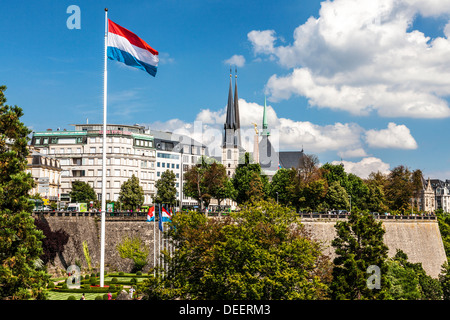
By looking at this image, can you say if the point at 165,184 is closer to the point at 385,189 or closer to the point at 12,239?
the point at 385,189

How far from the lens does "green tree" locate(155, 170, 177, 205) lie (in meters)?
117

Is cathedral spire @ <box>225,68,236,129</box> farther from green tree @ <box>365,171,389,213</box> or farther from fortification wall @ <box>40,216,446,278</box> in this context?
fortification wall @ <box>40,216,446,278</box>

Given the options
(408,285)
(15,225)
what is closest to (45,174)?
(408,285)

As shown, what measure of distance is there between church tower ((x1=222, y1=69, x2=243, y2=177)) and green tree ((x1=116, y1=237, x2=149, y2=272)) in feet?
370

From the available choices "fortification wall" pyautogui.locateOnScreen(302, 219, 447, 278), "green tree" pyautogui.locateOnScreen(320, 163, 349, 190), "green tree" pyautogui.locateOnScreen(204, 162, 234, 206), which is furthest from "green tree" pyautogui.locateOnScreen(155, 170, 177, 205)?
"fortification wall" pyautogui.locateOnScreen(302, 219, 447, 278)

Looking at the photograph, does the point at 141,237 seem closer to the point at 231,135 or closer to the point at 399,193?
the point at 399,193

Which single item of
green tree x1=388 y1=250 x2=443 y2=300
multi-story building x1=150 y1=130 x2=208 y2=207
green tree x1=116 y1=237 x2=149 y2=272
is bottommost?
green tree x1=388 y1=250 x2=443 y2=300

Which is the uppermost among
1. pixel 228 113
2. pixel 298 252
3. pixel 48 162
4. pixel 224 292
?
pixel 228 113

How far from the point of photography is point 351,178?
122m

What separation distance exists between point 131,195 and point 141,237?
35214 mm

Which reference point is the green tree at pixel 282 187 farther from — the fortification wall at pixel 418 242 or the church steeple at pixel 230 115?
the church steeple at pixel 230 115

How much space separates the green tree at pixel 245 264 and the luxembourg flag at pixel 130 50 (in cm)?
1591

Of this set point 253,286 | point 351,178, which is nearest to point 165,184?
point 351,178
